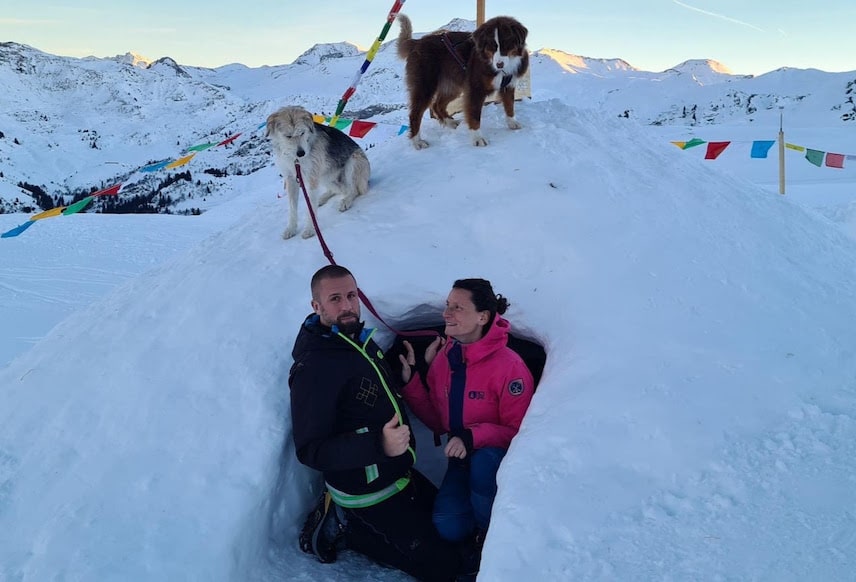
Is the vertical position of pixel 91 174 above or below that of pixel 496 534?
below

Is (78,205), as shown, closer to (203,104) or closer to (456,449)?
(456,449)

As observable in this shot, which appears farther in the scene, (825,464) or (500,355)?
(500,355)

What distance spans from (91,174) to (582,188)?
102 meters

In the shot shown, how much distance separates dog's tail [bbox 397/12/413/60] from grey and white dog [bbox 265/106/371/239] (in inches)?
43.9

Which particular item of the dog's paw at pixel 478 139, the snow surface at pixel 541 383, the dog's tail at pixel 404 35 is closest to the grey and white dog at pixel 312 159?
the snow surface at pixel 541 383

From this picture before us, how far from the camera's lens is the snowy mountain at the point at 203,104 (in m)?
40.4

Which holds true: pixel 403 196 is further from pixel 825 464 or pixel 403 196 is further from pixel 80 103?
pixel 80 103

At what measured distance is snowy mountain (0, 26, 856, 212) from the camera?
40406 millimetres

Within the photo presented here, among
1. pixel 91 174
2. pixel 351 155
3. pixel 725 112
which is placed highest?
pixel 351 155

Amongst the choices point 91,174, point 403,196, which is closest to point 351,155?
point 403,196

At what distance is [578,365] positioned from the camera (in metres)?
2.74

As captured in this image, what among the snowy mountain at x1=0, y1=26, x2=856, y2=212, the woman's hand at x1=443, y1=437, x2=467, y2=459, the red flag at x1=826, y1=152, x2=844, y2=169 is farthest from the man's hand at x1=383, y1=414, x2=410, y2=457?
the red flag at x1=826, y1=152, x2=844, y2=169

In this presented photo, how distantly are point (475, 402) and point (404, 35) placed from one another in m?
3.56

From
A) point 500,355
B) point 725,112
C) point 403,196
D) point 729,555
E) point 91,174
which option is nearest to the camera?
point 729,555
